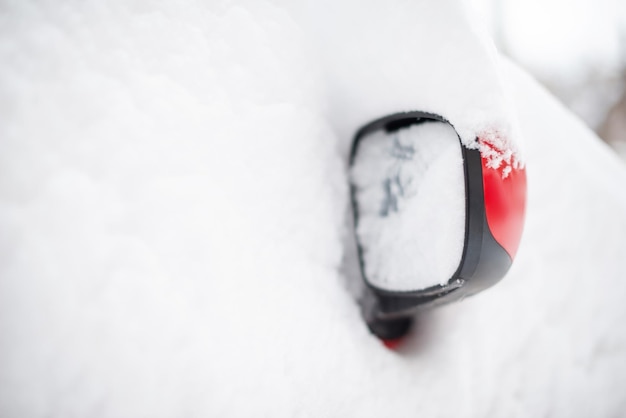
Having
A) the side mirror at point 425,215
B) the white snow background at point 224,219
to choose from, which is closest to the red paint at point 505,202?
the side mirror at point 425,215

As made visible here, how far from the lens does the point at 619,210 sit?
1.29 meters

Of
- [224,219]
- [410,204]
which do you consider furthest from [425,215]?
[224,219]

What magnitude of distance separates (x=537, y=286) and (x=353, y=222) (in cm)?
69

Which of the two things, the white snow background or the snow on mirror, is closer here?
the white snow background

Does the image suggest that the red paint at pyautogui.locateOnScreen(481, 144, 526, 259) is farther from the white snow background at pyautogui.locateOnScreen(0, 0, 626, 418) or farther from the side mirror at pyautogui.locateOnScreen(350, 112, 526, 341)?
the white snow background at pyautogui.locateOnScreen(0, 0, 626, 418)

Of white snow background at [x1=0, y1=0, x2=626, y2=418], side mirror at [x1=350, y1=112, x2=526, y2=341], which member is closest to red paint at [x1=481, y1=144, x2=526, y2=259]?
side mirror at [x1=350, y1=112, x2=526, y2=341]

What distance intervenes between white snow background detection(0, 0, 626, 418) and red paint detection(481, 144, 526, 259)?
4.1 inches

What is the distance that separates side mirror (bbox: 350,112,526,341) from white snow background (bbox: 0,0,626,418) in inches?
2.3

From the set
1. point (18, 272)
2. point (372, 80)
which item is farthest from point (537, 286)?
point (18, 272)

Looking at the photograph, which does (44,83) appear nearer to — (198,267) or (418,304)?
(198,267)

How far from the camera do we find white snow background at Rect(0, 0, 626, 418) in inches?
24.6

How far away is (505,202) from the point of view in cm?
73

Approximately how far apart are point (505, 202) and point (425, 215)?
181 millimetres

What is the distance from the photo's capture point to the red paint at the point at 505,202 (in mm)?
721
